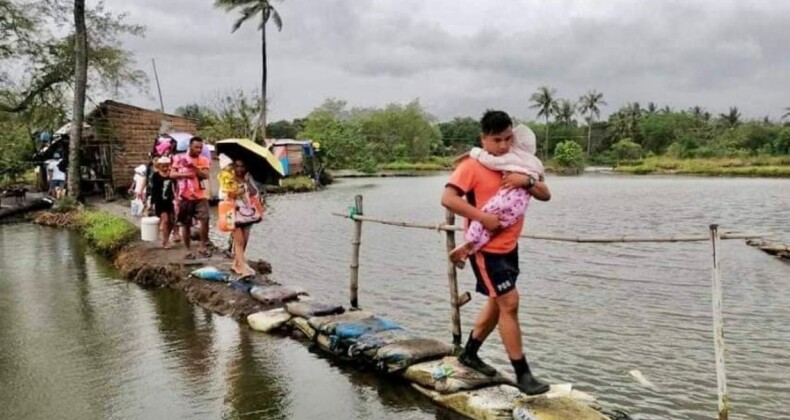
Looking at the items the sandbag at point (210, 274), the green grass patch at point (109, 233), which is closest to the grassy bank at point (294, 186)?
the green grass patch at point (109, 233)

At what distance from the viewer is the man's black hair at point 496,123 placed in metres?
3.84

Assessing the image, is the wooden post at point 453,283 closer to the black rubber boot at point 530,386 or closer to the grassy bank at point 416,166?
the black rubber boot at point 530,386

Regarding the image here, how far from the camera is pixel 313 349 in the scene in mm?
5523

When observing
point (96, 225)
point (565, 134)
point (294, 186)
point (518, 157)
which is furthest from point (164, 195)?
point (565, 134)

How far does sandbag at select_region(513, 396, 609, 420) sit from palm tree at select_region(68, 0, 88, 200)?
594 inches

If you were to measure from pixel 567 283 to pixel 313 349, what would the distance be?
5682 mm

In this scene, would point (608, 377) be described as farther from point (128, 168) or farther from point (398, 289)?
point (128, 168)

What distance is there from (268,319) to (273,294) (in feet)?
2.12

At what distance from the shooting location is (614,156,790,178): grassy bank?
47.2m

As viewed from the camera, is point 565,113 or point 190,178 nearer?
point 190,178

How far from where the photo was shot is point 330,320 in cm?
570

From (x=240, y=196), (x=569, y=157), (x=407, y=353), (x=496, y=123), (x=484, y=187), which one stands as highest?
(x=569, y=157)

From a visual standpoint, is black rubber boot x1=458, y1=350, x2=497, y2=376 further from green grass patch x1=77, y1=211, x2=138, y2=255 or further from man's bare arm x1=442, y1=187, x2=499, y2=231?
green grass patch x1=77, y1=211, x2=138, y2=255

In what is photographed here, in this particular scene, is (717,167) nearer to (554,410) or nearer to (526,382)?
(526,382)
